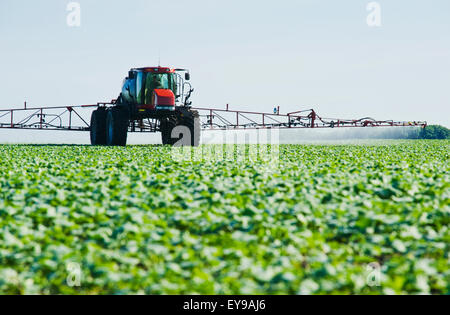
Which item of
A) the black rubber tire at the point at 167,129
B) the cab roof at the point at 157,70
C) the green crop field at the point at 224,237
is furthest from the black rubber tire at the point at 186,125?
the green crop field at the point at 224,237

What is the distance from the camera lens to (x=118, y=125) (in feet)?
73.5

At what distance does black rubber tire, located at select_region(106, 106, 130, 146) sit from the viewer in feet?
72.5

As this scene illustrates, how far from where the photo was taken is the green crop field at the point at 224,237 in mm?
4355

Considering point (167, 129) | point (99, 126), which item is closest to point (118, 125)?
point (167, 129)

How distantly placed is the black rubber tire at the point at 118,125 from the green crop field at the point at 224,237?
12646mm

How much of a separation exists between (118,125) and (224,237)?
17.6 metres

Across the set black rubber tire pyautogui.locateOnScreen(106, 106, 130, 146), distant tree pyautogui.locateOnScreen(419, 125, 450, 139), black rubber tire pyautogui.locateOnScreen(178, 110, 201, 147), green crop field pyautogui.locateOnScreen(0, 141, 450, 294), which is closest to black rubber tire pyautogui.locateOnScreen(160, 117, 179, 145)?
black rubber tire pyautogui.locateOnScreen(178, 110, 201, 147)

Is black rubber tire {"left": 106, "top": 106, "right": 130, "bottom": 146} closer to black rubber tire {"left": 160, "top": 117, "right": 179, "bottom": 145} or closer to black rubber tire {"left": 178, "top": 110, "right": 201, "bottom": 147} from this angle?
black rubber tire {"left": 160, "top": 117, "right": 179, "bottom": 145}

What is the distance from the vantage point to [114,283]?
4406 millimetres

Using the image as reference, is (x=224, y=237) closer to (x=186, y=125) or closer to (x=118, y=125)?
(x=186, y=125)

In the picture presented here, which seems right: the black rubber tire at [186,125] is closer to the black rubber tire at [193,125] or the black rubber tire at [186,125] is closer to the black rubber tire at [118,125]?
the black rubber tire at [193,125]

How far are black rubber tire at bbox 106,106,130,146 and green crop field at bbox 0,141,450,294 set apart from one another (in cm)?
1265

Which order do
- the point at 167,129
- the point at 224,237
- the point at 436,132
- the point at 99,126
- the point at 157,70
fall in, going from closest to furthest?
the point at 224,237 → the point at 157,70 → the point at 167,129 → the point at 99,126 → the point at 436,132
